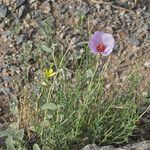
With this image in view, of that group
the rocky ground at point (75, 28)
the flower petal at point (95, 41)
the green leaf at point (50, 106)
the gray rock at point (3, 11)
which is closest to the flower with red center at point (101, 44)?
the flower petal at point (95, 41)

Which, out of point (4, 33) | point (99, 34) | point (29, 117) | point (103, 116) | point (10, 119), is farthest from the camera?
point (4, 33)

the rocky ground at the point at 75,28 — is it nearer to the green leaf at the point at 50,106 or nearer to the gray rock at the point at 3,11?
the gray rock at the point at 3,11

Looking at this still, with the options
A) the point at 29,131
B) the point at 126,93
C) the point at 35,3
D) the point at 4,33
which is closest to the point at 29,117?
the point at 29,131

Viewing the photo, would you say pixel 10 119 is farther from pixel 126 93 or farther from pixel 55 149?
pixel 126 93

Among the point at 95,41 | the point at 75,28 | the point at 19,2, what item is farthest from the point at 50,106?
the point at 19,2

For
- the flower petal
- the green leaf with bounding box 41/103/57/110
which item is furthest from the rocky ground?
the flower petal
